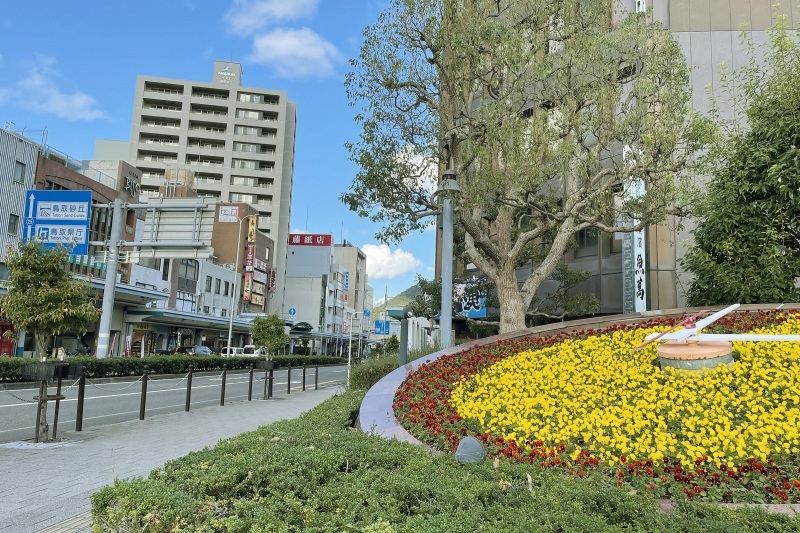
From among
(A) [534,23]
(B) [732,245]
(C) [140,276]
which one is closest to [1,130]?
(C) [140,276]

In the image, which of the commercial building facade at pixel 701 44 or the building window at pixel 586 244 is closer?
the commercial building facade at pixel 701 44

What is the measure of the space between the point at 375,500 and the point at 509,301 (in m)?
12.0

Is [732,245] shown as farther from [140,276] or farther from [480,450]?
[140,276]

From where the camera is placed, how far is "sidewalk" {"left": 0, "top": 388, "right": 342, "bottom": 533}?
5.78 metres

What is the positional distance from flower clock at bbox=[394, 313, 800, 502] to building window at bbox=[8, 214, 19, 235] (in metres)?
29.2

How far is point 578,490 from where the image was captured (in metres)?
4.28

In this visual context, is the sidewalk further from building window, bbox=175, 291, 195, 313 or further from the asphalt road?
building window, bbox=175, 291, 195, 313

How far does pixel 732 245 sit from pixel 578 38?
20.2 feet

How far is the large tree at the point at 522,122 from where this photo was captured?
1396 centimetres

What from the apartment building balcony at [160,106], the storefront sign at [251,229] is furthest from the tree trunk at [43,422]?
the apartment building balcony at [160,106]

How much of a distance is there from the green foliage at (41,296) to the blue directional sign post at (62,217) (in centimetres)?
893

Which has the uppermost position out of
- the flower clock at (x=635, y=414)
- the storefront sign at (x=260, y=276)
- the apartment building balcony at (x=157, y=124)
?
the apartment building balcony at (x=157, y=124)

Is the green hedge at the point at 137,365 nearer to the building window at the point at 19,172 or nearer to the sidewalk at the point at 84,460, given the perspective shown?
the sidewalk at the point at 84,460

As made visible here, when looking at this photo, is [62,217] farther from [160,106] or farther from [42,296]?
[160,106]
